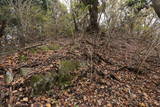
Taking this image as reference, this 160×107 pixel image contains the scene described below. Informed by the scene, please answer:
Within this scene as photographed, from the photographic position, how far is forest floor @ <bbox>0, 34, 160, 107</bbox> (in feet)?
6.50

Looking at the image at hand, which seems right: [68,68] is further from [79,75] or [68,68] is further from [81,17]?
[81,17]

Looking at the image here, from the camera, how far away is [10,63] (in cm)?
248

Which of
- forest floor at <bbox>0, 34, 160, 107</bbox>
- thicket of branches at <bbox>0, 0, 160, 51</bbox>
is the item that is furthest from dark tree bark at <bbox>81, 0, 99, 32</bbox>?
forest floor at <bbox>0, 34, 160, 107</bbox>

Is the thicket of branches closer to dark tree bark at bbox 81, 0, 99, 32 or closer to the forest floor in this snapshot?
dark tree bark at bbox 81, 0, 99, 32

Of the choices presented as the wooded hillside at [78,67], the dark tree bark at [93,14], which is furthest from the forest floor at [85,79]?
the dark tree bark at [93,14]

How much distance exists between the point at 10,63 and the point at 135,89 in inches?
105

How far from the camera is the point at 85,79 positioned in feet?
8.39

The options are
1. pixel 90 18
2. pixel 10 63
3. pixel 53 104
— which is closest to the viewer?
pixel 53 104

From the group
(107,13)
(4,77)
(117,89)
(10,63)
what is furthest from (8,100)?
(107,13)

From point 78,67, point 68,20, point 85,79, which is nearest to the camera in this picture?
point 85,79

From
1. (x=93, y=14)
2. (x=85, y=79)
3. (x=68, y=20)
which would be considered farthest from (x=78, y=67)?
(x=93, y=14)

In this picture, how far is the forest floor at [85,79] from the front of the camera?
6.50 ft

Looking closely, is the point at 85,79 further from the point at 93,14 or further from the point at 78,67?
the point at 93,14

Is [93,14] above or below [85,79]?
above
